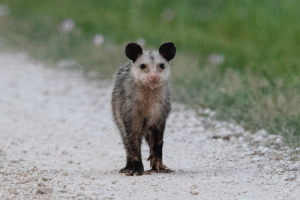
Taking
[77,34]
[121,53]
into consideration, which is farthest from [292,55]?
[77,34]

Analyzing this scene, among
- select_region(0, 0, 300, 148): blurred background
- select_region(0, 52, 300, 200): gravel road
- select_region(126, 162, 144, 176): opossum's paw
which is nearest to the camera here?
select_region(0, 52, 300, 200): gravel road

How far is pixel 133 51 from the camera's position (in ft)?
16.2

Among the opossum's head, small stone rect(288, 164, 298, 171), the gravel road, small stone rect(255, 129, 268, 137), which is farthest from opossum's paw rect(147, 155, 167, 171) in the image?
small stone rect(255, 129, 268, 137)

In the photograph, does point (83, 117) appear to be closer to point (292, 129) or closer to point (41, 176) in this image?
point (41, 176)

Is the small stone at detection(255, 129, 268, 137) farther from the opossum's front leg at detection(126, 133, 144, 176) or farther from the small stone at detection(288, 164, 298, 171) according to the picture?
the opossum's front leg at detection(126, 133, 144, 176)

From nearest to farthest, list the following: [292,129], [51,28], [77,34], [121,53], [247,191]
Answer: [247,191], [292,129], [121,53], [77,34], [51,28]

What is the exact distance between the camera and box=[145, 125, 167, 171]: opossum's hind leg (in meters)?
5.17

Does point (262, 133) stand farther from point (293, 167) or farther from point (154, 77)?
point (154, 77)

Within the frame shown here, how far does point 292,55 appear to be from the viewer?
8.75 metres

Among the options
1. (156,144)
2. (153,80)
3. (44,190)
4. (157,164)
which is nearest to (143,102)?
(153,80)

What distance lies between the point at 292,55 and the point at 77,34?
685 centimetres

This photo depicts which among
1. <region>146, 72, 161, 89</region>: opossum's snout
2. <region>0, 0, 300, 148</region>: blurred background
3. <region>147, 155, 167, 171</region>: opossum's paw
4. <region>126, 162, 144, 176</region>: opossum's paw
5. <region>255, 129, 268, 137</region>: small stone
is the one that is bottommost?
<region>126, 162, 144, 176</region>: opossum's paw

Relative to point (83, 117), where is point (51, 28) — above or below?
above

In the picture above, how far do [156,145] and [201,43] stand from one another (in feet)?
19.6
